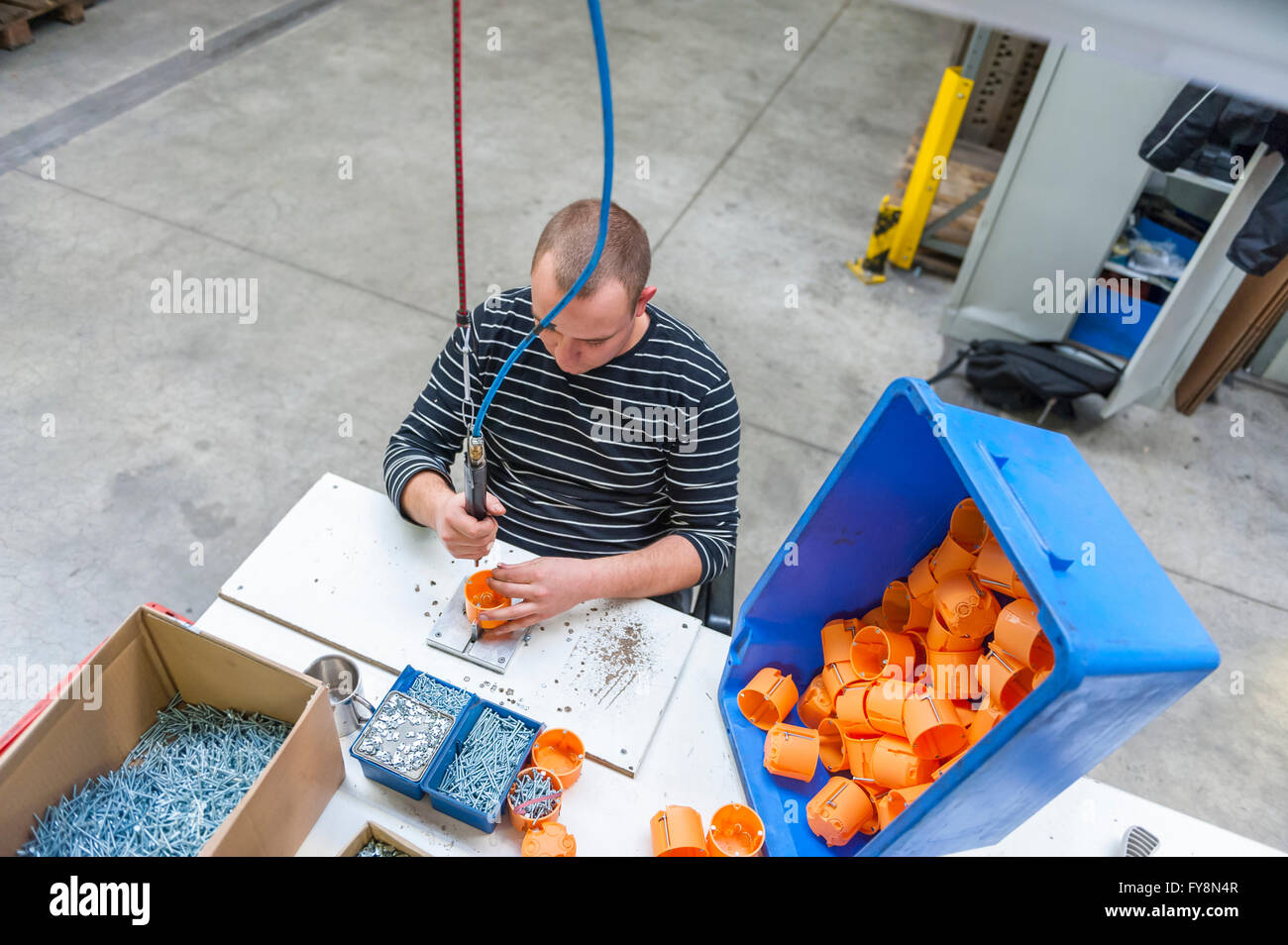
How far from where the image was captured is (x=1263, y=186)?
2.39m

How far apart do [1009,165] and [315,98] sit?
3127 millimetres

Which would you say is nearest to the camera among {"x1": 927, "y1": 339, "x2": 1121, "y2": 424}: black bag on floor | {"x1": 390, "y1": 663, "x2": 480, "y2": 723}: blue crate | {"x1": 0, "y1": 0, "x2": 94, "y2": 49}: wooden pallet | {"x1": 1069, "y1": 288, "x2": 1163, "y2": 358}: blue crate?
{"x1": 390, "y1": 663, "x2": 480, "y2": 723}: blue crate

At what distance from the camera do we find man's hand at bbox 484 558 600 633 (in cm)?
128

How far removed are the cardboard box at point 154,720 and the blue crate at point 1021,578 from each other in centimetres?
59

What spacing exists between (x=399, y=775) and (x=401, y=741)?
49 mm

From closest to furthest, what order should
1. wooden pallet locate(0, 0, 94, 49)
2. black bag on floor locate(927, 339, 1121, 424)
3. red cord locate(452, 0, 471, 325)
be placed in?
red cord locate(452, 0, 471, 325) < black bag on floor locate(927, 339, 1121, 424) < wooden pallet locate(0, 0, 94, 49)

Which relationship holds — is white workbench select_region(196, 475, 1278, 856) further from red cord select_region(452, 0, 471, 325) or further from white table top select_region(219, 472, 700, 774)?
red cord select_region(452, 0, 471, 325)

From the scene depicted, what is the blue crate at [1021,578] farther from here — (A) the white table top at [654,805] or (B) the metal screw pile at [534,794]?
(B) the metal screw pile at [534,794]

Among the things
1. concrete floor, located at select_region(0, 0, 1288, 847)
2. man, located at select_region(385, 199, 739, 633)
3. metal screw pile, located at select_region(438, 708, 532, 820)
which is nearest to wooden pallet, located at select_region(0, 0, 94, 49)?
concrete floor, located at select_region(0, 0, 1288, 847)

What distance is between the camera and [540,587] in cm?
129

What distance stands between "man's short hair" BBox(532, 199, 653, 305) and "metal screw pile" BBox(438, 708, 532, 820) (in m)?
0.62

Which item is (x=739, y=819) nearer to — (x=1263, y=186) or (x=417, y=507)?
(x=417, y=507)
